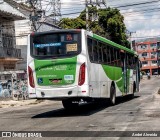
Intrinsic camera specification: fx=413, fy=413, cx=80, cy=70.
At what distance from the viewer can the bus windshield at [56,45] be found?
51.1 feet

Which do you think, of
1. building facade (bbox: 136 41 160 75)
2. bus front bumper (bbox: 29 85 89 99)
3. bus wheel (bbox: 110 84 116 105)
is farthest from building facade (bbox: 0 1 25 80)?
building facade (bbox: 136 41 160 75)

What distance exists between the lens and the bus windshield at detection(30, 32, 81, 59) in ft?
51.1

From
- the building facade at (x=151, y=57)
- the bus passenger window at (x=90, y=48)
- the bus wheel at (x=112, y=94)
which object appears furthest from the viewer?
the building facade at (x=151, y=57)

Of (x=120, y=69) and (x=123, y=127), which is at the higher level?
(x=120, y=69)

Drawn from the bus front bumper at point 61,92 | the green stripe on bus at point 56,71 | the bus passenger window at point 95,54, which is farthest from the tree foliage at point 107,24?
the bus front bumper at point 61,92

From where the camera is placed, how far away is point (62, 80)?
1552 centimetres

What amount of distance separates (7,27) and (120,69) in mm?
20416

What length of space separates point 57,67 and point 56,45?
2.76ft

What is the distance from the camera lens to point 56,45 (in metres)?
15.7

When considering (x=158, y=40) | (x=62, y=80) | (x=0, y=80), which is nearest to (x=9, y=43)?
(x=0, y=80)

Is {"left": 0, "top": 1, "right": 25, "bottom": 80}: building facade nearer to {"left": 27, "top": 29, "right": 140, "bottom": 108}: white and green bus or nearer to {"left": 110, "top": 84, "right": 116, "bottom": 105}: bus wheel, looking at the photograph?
{"left": 110, "top": 84, "right": 116, "bottom": 105}: bus wheel

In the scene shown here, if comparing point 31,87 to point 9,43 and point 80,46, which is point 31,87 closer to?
point 80,46

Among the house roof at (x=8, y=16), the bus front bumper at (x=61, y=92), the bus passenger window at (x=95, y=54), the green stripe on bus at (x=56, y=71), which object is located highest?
the house roof at (x=8, y=16)

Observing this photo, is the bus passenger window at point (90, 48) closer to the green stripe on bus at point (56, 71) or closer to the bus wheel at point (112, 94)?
the green stripe on bus at point (56, 71)
